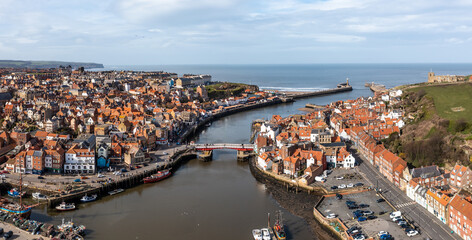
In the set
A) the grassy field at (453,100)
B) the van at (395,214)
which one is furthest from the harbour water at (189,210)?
the grassy field at (453,100)

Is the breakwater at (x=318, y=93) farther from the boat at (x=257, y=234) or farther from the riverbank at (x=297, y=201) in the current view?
the boat at (x=257, y=234)

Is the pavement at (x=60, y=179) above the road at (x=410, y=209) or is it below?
below

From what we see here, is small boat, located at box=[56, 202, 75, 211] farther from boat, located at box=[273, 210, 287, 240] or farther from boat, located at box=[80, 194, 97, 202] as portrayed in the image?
boat, located at box=[273, 210, 287, 240]

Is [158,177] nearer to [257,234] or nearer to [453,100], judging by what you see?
[257,234]

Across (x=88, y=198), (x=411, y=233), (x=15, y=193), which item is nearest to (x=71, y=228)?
(x=88, y=198)

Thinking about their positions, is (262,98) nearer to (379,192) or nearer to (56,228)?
(379,192)

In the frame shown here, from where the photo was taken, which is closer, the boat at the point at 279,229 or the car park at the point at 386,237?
the car park at the point at 386,237

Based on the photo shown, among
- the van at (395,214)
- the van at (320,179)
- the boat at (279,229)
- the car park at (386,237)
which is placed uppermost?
the van at (320,179)
